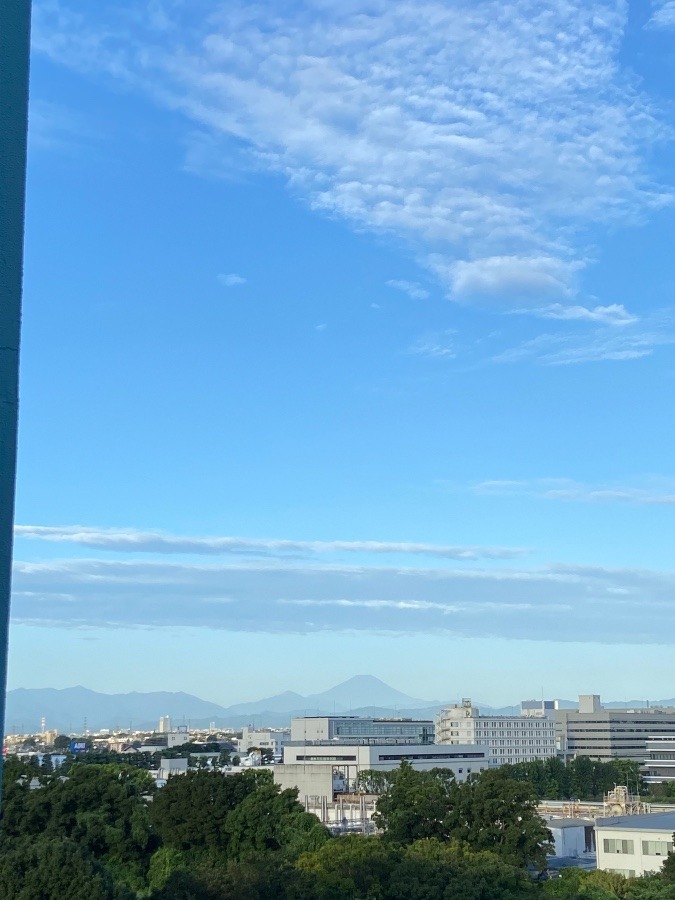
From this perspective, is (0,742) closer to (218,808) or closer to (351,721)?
(218,808)

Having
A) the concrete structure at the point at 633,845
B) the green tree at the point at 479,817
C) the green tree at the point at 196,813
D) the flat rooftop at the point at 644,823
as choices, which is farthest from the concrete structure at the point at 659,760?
the green tree at the point at 196,813

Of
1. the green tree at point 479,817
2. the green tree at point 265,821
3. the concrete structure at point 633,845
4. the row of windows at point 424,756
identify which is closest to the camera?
the green tree at point 479,817

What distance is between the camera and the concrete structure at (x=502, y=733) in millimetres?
89688

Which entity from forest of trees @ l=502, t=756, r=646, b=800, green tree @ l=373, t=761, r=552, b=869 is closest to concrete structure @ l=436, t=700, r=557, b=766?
forest of trees @ l=502, t=756, r=646, b=800

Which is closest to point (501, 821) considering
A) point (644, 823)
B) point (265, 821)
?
point (644, 823)

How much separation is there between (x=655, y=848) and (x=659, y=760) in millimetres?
A: 63192

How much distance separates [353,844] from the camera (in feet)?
71.5

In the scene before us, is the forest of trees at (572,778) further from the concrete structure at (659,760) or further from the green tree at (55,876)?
the green tree at (55,876)

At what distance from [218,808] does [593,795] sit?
44224mm

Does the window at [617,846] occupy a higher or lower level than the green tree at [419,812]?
lower

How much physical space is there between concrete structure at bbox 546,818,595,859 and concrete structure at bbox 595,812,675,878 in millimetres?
9243

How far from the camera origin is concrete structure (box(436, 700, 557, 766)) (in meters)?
89.7

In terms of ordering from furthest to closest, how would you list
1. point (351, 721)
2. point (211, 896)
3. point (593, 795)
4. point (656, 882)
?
point (351, 721) < point (593, 795) < point (656, 882) < point (211, 896)

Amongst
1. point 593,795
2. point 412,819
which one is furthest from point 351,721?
point 412,819
